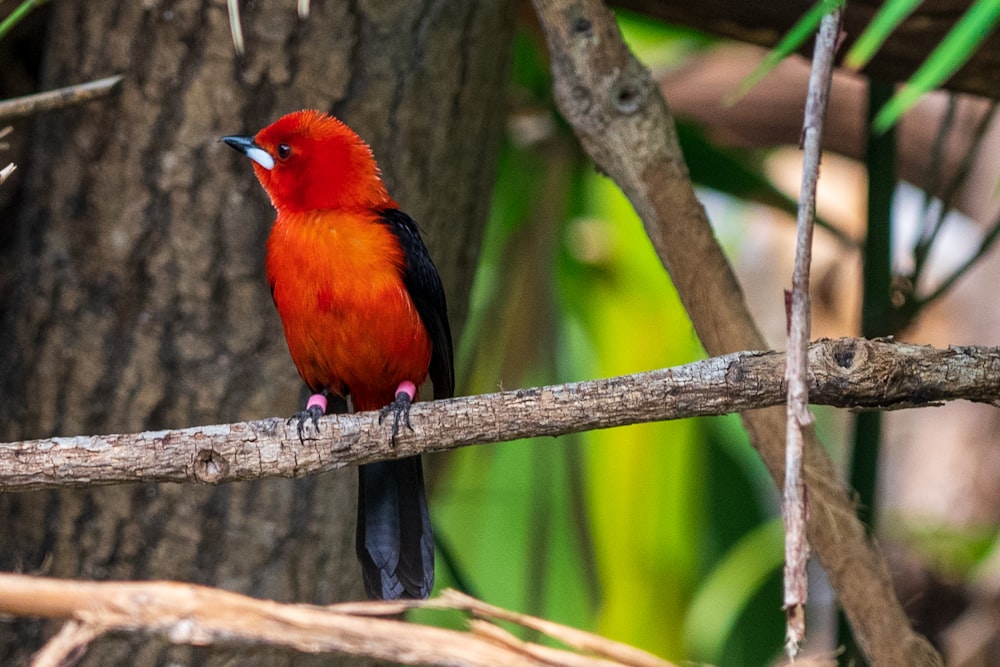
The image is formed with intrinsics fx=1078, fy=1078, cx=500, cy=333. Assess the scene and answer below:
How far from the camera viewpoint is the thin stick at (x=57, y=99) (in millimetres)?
2506

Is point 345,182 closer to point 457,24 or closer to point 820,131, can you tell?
point 457,24

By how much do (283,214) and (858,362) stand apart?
170cm

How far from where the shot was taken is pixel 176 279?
9.64 feet

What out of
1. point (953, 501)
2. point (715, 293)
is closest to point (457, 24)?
point (715, 293)

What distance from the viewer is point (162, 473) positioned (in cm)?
204

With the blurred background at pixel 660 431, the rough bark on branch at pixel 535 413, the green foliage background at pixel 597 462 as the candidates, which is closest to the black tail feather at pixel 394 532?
the blurred background at pixel 660 431

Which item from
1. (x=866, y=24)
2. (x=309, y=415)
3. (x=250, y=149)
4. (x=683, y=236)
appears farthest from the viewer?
(x=866, y=24)

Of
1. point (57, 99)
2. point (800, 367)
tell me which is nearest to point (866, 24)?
point (800, 367)

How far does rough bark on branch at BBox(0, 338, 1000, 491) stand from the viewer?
1.92m

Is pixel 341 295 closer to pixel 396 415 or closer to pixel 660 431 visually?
pixel 396 415

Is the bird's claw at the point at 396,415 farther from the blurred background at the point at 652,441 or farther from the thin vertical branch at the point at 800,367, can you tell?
the blurred background at the point at 652,441

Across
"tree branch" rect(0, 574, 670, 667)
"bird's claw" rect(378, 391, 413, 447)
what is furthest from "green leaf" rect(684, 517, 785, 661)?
"tree branch" rect(0, 574, 670, 667)

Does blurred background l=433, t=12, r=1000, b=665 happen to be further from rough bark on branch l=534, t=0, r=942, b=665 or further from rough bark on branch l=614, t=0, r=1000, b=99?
rough bark on branch l=534, t=0, r=942, b=665

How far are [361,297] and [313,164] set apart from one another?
0.42m
